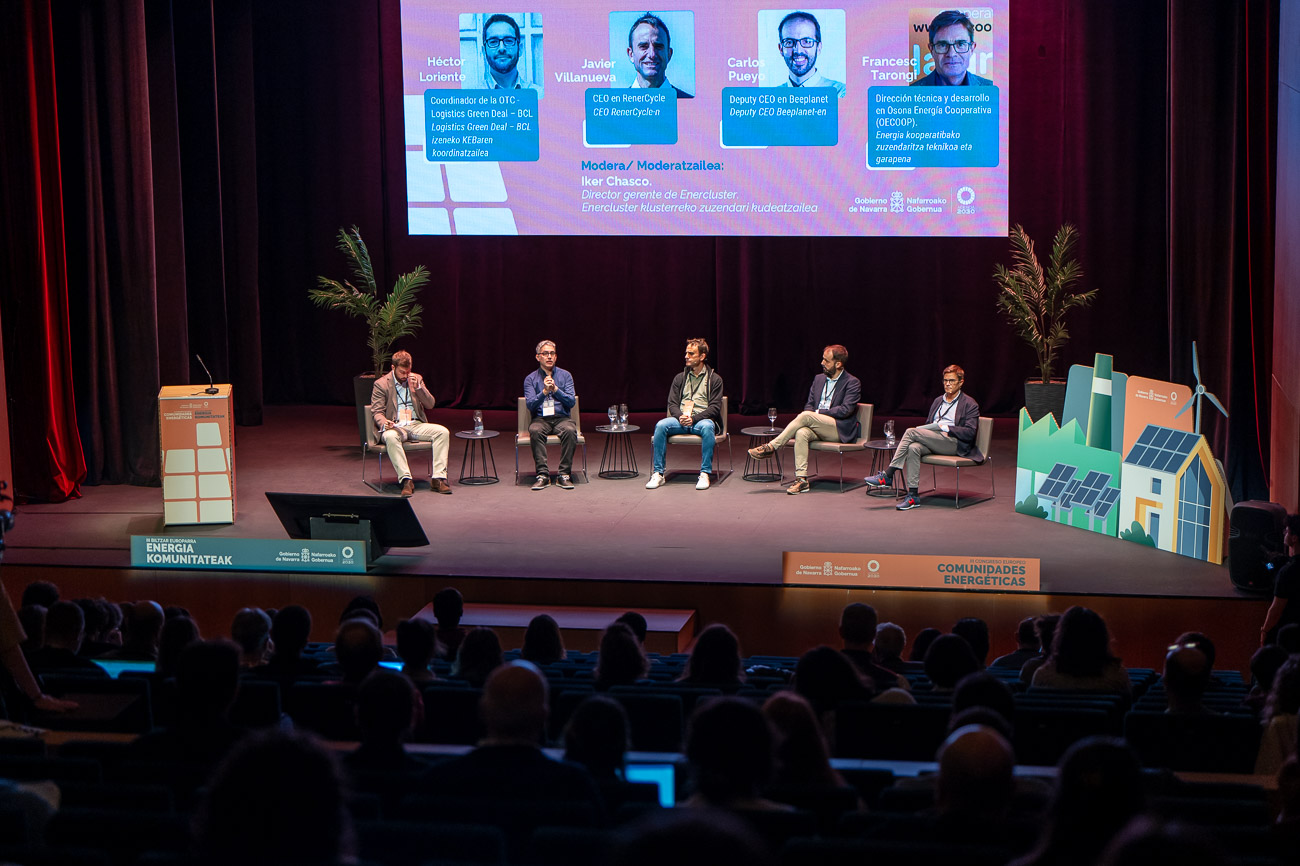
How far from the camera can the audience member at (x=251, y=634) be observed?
4406mm

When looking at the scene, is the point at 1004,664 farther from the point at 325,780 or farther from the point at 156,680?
the point at 325,780

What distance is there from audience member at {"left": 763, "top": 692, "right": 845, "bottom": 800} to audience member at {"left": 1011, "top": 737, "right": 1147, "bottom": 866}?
72cm

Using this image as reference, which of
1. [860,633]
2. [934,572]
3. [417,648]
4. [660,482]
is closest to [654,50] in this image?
[660,482]

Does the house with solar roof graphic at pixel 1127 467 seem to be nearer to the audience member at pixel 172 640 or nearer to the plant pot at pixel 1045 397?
the plant pot at pixel 1045 397

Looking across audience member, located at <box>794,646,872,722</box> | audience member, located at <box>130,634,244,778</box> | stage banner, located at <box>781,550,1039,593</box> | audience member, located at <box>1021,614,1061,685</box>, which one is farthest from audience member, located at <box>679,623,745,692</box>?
stage banner, located at <box>781,550,1039,593</box>

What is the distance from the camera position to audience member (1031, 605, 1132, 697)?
169 inches

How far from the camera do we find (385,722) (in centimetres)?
300

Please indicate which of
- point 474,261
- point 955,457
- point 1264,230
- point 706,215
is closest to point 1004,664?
point 955,457

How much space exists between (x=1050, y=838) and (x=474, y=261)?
10132 millimetres

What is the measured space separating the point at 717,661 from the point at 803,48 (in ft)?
22.0

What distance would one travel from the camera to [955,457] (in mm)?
8023

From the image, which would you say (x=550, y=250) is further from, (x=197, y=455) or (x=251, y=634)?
(x=251, y=634)

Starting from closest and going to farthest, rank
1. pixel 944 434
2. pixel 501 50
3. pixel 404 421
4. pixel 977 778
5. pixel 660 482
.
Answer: pixel 977 778, pixel 944 434, pixel 404 421, pixel 660 482, pixel 501 50

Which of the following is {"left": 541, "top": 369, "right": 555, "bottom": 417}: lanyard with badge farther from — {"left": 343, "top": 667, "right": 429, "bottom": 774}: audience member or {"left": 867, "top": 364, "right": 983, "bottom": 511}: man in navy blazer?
{"left": 343, "top": 667, "right": 429, "bottom": 774}: audience member
